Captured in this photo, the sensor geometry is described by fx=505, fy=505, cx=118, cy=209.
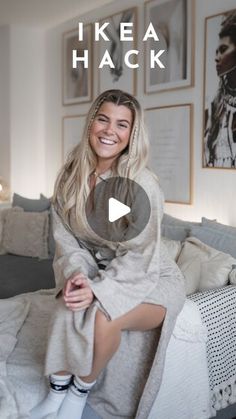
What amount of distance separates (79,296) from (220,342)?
782mm

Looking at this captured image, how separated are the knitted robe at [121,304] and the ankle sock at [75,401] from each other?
0.25 ft

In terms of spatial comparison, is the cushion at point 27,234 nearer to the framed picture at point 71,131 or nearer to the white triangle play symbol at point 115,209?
the framed picture at point 71,131

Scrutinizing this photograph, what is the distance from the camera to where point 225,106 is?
307 centimetres

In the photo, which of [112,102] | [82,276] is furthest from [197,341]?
[112,102]

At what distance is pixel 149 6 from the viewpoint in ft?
12.0

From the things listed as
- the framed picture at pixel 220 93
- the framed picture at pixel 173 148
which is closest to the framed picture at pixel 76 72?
the framed picture at pixel 173 148

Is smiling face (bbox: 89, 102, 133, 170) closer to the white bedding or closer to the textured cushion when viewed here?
the white bedding

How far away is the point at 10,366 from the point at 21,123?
350 centimetres

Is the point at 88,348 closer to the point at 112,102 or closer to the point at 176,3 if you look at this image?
the point at 112,102

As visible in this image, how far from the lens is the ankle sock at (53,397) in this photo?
1.68 meters

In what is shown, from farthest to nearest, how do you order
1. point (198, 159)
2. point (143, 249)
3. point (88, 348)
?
point (198, 159) < point (143, 249) < point (88, 348)

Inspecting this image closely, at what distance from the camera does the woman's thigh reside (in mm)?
1683

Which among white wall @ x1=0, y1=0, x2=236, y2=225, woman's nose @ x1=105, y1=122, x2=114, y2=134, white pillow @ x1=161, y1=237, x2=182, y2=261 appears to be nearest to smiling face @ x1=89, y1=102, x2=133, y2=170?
woman's nose @ x1=105, y1=122, x2=114, y2=134
